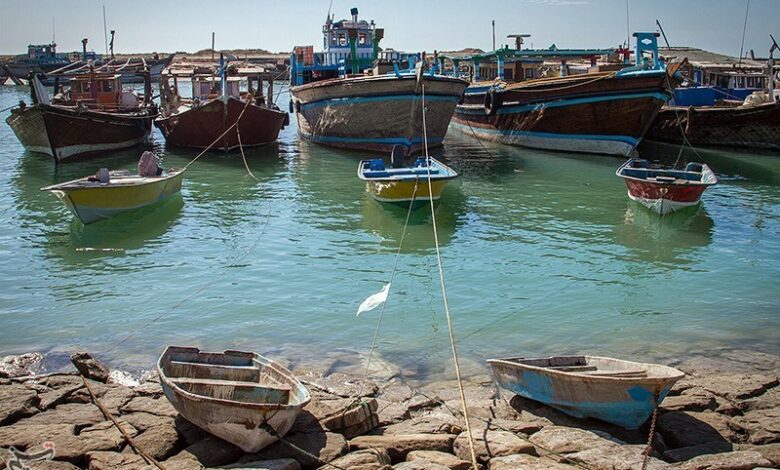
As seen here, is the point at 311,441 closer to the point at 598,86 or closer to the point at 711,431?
the point at 711,431

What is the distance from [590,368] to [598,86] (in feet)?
56.9

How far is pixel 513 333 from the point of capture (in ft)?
30.0

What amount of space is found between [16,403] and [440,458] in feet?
12.8

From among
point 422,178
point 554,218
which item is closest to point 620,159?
point 554,218

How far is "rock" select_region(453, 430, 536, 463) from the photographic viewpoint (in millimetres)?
5746

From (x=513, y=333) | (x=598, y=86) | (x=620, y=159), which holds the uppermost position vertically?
(x=598, y=86)

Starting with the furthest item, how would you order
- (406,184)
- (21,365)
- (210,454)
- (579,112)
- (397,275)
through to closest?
(579,112) → (406,184) → (397,275) → (21,365) → (210,454)

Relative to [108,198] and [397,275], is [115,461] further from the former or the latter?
[108,198]

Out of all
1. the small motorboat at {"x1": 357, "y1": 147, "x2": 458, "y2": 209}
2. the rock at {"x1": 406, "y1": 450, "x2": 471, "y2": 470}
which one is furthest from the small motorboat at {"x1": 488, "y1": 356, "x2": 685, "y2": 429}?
the small motorboat at {"x1": 357, "y1": 147, "x2": 458, "y2": 209}

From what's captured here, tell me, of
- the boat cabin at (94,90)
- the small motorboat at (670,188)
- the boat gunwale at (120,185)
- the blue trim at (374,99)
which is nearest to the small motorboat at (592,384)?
the small motorboat at (670,188)

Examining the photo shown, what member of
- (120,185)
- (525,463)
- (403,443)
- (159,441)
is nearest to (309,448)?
(403,443)

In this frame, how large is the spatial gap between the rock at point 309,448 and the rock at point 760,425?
3470mm

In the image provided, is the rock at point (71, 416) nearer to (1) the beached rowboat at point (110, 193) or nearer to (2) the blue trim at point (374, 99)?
(1) the beached rowboat at point (110, 193)

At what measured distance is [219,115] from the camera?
2320cm
